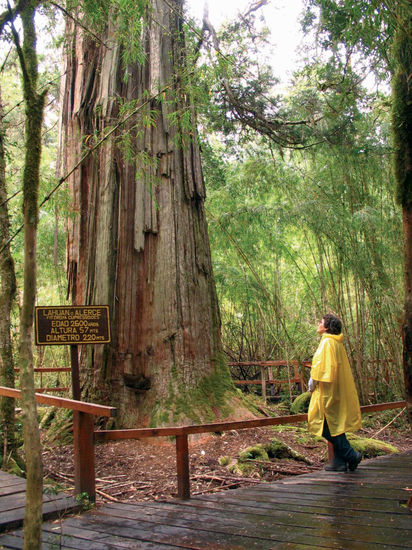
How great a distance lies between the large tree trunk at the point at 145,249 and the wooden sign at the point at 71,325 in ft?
3.63

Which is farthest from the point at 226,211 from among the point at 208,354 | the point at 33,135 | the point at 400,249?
the point at 33,135

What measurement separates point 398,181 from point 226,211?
5.46m

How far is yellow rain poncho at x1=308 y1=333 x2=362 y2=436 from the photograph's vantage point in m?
Answer: 3.91

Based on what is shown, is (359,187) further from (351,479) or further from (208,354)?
(351,479)

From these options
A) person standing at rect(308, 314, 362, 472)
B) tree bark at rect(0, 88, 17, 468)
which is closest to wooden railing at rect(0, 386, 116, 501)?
tree bark at rect(0, 88, 17, 468)

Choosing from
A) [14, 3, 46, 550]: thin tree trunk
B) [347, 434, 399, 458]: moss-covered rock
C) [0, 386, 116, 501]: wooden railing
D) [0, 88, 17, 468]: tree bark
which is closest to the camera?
[14, 3, 46, 550]: thin tree trunk

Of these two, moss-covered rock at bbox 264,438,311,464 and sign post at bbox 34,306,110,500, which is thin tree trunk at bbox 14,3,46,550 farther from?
moss-covered rock at bbox 264,438,311,464

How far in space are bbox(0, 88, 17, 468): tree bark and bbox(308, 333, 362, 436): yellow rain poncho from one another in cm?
245

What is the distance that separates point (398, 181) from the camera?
9.52ft

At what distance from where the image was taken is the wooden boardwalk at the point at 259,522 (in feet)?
7.84

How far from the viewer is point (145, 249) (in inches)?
221

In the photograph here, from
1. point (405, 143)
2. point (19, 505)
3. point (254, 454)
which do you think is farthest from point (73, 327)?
point (405, 143)

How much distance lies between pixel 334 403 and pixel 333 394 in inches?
2.7

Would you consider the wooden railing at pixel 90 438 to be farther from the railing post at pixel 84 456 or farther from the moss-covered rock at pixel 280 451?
the moss-covered rock at pixel 280 451
